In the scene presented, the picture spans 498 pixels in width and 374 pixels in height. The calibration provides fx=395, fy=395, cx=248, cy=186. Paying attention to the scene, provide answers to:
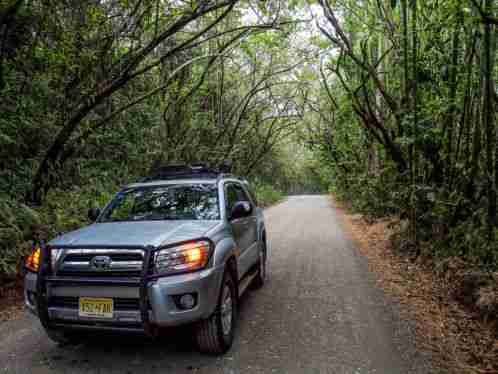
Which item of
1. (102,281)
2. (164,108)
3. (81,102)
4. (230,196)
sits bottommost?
(102,281)

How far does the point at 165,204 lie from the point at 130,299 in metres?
1.62

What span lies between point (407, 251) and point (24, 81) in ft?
28.2

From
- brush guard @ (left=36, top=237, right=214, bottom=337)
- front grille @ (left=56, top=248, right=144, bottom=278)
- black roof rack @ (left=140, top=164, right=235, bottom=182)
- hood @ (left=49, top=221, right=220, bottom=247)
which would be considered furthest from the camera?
black roof rack @ (left=140, top=164, right=235, bottom=182)

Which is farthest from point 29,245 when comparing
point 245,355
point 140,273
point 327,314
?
point 327,314

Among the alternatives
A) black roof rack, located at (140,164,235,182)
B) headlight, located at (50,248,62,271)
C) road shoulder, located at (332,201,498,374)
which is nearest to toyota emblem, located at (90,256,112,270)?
headlight, located at (50,248,62,271)

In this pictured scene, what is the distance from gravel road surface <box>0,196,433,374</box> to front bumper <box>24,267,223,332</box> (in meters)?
0.50

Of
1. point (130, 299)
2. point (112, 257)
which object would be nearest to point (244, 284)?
point (130, 299)

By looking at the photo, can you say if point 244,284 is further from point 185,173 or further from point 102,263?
point 102,263

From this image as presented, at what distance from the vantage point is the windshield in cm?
464

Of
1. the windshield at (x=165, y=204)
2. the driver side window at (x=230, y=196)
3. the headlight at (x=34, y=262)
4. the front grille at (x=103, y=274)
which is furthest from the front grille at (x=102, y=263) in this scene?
the driver side window at (x=230, y=196)

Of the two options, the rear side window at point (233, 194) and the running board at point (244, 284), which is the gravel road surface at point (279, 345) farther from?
the rear side window at point (233, 194)

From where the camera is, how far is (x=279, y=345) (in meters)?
4.14

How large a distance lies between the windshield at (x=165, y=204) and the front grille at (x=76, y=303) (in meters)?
1.31

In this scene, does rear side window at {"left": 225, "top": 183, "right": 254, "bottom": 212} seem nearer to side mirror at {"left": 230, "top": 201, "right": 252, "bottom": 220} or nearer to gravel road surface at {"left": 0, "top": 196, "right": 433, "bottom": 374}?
side mirror at {"left": 230, "top": 201, "right": 252, "bottom": 220}
